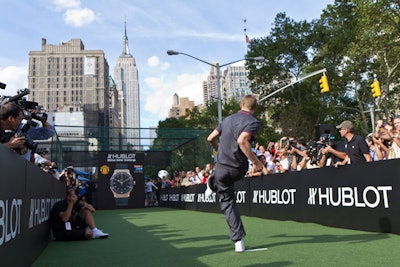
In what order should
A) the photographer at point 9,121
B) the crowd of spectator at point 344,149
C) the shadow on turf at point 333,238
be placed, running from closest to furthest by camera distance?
1. the photographer at point 9,121
2. the shadow on turf at point 333,238
3. the crowd of spectator at point 344,149

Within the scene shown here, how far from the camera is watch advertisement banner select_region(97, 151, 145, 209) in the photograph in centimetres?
2370

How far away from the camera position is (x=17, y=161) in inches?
159

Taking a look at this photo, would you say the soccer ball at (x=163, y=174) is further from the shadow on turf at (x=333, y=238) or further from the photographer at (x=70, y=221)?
the shadow on turf at (x=333, y=238)

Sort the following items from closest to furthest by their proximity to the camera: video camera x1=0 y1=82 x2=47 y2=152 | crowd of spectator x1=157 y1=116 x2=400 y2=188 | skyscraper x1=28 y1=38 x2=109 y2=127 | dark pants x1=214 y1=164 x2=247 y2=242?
dark pants x1=214 y1=164 x2=247 y2=242 < video camera x1=0 y1=82 x2=47 y2=152 < crowd of spectator x1=157 y1=116 x2=400 y2=188 < skyscraper x1=28 y1=38 x2=109 y2=127

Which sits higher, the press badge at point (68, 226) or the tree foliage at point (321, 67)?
the tree foliage at point (321, 67)

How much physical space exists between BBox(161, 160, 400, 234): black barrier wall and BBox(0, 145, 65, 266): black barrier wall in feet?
17.2

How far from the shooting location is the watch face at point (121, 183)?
2394 centimetres

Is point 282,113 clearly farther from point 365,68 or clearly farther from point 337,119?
point 365,68

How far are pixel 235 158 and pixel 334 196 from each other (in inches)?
137

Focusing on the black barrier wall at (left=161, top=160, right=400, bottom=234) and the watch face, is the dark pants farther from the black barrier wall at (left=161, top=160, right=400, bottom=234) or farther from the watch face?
the watch face

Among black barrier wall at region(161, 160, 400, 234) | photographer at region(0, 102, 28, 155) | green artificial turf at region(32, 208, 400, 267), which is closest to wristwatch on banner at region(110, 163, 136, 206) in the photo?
black barrier wall at region(161, 160, 400, 234)

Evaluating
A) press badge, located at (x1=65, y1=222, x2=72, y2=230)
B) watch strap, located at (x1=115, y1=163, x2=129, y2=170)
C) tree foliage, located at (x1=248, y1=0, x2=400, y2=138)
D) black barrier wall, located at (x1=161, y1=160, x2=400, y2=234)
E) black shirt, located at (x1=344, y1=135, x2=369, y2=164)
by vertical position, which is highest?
tree foliage, located at (x1=248, y1=0, x2=400, y2=138)

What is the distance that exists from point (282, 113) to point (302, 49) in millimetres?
6556

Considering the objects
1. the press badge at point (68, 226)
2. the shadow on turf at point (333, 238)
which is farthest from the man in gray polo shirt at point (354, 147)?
the press badge at point (68, 226)
